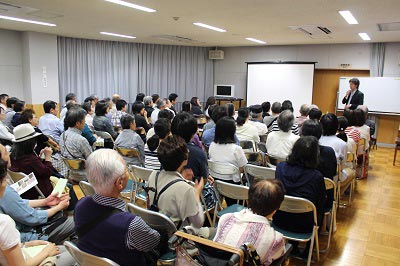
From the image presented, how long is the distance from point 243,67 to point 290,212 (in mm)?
9327

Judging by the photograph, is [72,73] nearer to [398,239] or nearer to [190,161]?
[190,161]

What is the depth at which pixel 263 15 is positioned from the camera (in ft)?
17.9

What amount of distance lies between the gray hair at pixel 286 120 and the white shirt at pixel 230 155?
0.76 m

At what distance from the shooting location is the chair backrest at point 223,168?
3270mm

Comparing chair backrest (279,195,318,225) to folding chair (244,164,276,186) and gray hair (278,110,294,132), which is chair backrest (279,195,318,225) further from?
gray hair (278,110,294,132)

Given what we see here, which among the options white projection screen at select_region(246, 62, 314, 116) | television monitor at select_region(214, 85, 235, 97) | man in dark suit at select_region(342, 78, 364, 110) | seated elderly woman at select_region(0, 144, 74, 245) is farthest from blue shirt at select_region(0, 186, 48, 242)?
television monitor at select_region(214, 85, 235, 97)

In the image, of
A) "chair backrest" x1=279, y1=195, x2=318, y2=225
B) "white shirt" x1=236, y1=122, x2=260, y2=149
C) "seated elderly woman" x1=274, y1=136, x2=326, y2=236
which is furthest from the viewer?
"white shirt" x1=236, y1=122, x2=260, y2=149

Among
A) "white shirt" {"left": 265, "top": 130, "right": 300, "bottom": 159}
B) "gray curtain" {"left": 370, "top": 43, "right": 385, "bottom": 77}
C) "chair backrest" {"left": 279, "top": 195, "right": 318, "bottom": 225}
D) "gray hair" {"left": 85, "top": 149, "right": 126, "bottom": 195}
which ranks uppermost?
"gray curtain" {"left": 370, "top": 43, "right": 385, "bottom": 77}

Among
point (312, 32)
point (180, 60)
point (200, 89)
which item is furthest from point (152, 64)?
point (312, 32)

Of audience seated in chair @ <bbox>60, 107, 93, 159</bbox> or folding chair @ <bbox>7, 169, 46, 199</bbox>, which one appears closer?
folding chair @ <bbox>7, 169, 46, 199</bbox>

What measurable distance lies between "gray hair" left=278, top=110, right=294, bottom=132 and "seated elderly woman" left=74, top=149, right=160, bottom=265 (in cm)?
248

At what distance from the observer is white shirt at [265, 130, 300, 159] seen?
3.78m

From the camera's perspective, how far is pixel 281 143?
381 centimetres

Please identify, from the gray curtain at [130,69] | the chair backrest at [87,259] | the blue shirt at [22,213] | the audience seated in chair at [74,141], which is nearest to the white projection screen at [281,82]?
the gray curtain at [130,69]
